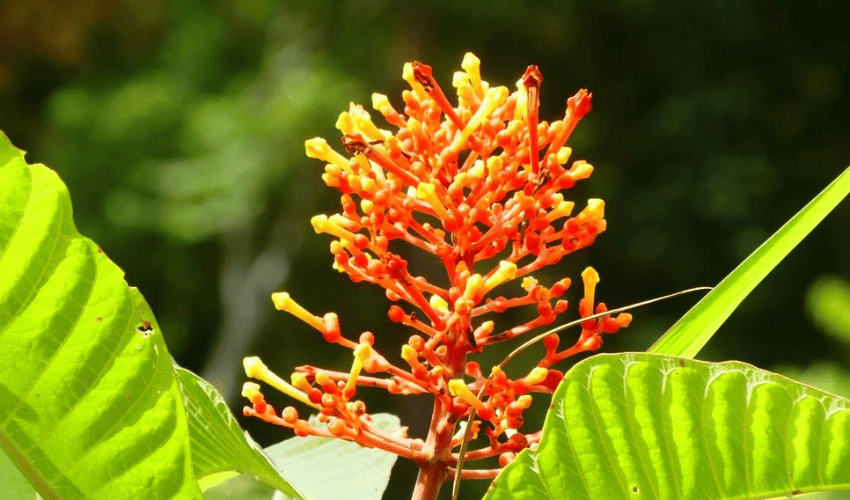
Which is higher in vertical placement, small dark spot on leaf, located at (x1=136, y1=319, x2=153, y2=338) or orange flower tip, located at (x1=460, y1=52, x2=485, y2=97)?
orange flower tip, located at (x1=460, y1=52, x2=485, y2=97)

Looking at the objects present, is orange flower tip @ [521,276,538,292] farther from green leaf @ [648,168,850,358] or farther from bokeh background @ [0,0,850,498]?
bokeh background @ [0,0,850,498]

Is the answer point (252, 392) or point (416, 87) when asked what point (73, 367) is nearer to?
point (252, 392)

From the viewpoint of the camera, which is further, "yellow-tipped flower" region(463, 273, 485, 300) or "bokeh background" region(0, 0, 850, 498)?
"bokeh background" region(0, 0, 850, 498)

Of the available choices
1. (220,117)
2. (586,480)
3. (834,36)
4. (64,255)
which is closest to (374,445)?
(586,480)

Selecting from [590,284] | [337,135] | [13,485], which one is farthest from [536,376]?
[337,135]

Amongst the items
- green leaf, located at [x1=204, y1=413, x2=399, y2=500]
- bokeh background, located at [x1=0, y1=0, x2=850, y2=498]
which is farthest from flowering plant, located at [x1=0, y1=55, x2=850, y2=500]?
bokeh background, located at [x1=0, y1=0, x2=850, y2=498]

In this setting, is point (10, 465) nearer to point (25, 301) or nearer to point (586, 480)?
point (25, 301)
